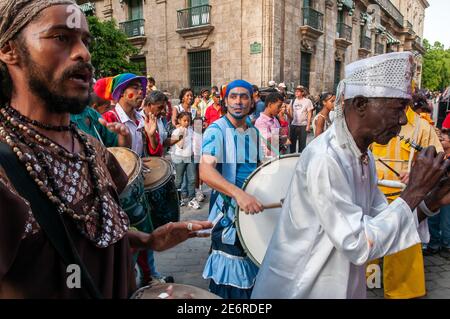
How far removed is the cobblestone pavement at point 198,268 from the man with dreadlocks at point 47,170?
2.88 m

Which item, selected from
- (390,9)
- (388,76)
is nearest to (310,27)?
(388,76)

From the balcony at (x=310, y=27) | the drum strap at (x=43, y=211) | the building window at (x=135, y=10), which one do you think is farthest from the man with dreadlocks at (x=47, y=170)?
the building window at (x=135, y=10)

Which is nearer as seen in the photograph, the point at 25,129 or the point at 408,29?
the point at 25,129

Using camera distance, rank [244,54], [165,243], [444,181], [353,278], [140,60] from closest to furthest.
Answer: [165,243] < [353,278] < [444,181] < [244,54] < [140,60]

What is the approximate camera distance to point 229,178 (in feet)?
9.77

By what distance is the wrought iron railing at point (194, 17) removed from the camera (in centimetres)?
1647

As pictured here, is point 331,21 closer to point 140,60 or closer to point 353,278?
point 140,60

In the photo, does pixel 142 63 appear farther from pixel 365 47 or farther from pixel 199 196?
pixel 365 47

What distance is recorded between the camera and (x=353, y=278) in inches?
64.0

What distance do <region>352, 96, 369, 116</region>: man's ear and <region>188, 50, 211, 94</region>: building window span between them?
15.9 m

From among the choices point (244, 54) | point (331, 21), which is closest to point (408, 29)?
point (331, 21)

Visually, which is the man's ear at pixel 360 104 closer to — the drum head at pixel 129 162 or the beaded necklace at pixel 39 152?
the beaded necklace at pixel 39 152
